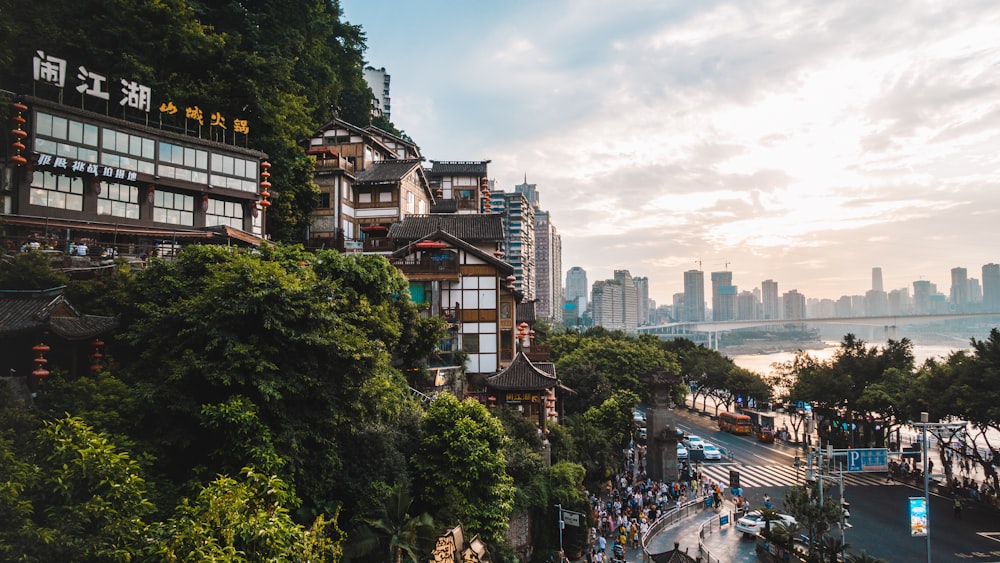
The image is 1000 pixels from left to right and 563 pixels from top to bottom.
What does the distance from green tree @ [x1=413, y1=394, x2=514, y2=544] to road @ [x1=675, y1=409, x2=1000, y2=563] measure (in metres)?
13.1

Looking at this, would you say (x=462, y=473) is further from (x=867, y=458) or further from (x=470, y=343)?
(x=867, y=458)

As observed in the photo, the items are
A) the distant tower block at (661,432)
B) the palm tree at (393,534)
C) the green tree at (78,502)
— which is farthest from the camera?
the distant tower block at (661,432)

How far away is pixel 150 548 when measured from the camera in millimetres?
9211

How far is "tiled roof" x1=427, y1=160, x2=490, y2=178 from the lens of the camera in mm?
58031

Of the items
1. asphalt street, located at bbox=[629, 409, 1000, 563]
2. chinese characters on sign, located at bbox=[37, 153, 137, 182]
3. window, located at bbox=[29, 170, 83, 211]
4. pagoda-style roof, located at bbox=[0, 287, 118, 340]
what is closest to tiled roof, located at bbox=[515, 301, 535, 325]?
asphalt street, located at bbox=[629, 409, 1000, 563]

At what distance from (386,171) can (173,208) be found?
702 inches

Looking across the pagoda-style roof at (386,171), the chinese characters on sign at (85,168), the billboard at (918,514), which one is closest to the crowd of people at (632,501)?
the billboard at (918,514)

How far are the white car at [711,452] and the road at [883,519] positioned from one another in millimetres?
844

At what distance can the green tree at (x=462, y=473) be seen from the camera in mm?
18547

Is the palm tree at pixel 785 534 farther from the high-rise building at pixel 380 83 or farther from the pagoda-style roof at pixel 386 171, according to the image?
the high-rise building at pixel 380 83

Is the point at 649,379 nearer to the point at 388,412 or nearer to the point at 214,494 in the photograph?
the point at 388,412

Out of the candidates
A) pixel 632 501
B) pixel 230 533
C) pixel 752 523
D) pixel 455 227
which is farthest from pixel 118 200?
pixel 752 523

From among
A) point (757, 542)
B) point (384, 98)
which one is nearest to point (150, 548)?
point (757, 542)

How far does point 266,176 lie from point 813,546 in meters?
32.7
